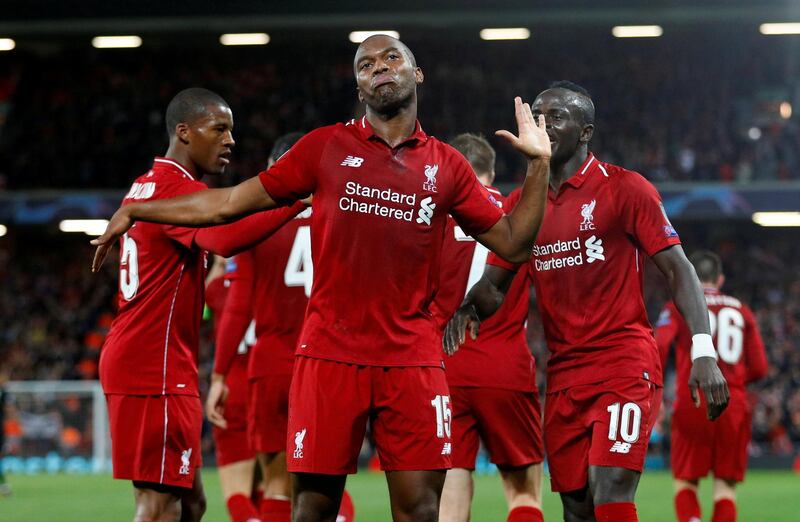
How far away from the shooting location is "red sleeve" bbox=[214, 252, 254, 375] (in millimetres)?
7164

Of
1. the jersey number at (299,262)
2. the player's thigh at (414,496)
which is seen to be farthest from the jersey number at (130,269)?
the player's thigh at (414,496)

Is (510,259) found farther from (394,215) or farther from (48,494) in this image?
(48,494)

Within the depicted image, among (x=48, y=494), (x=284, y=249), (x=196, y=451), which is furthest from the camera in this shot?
(x=48, y=494)

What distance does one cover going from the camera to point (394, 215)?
173 inches

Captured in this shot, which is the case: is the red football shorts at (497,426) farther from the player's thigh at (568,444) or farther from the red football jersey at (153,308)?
the red football jersey at (153,308)

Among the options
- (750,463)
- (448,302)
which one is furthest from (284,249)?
(750,463)

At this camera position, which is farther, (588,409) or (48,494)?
(48,494)

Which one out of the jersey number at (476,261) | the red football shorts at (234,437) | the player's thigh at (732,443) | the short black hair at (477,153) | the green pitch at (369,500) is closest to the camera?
the jersey number at (476,261)

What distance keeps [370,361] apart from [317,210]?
1.99 feet

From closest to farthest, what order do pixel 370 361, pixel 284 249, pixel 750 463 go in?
pixel 370 361 → pixel 284 249 → pixel 750 463

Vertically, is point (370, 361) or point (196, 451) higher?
point (370, 361)

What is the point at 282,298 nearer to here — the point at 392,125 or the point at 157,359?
the point at 157,359

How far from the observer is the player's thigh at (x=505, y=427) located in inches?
243

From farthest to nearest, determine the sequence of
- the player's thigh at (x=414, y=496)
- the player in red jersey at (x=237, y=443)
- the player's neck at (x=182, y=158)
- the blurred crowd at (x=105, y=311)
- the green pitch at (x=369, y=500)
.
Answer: the blurred crowd at (x=105, y=311), the green pitch at (x=369, y=500), the player in red jersey at (x=237, y=443), the player's neck at (x=182, y=158), the player's thigh at (x=414, y=496)
